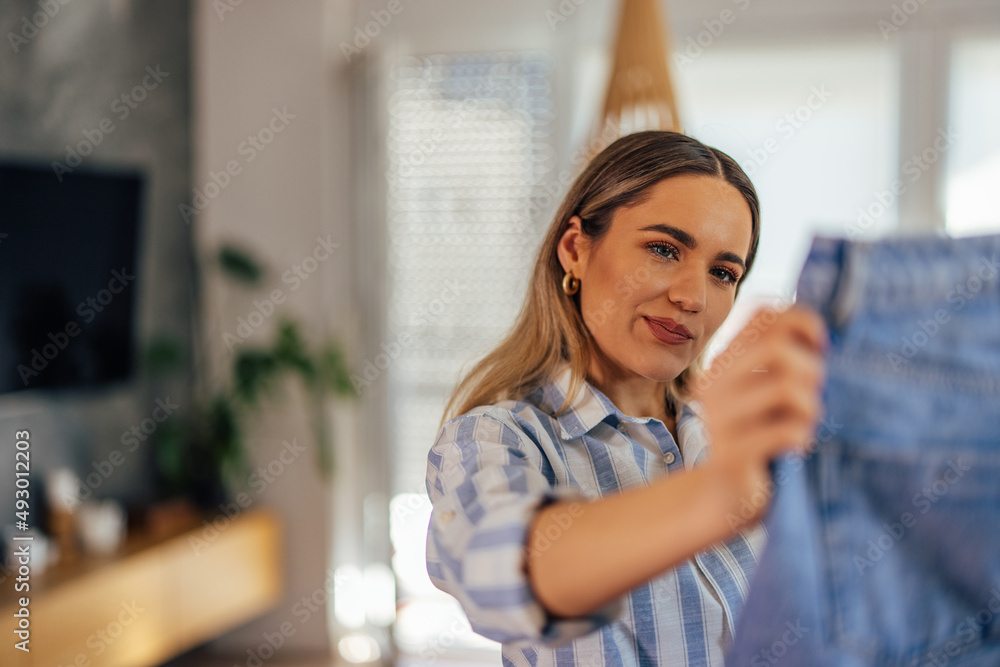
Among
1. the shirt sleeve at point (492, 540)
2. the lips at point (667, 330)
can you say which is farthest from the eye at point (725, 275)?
the shirt sleeve at point (492, 540)

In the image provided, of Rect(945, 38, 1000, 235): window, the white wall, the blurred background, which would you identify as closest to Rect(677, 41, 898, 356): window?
the blurred background

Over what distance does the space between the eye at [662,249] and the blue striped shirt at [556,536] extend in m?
0.21

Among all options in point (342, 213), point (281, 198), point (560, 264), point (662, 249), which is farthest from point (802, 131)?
point (662, 249)

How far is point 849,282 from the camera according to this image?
0.61 meters

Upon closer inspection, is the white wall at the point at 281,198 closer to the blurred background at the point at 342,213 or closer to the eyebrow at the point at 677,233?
the blurred background at the point at 342,213

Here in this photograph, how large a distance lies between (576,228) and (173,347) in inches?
104

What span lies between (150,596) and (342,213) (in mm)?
1789

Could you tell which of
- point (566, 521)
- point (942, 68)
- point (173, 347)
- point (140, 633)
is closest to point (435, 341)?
point (173, 347)

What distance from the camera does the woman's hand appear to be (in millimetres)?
551

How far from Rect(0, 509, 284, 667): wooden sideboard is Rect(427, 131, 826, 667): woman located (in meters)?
1.87

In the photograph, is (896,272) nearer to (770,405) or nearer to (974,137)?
(770,405)

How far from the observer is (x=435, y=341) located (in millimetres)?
3635

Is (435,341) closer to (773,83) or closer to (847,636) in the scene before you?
(773,83)

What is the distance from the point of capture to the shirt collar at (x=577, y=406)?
1.09 m
